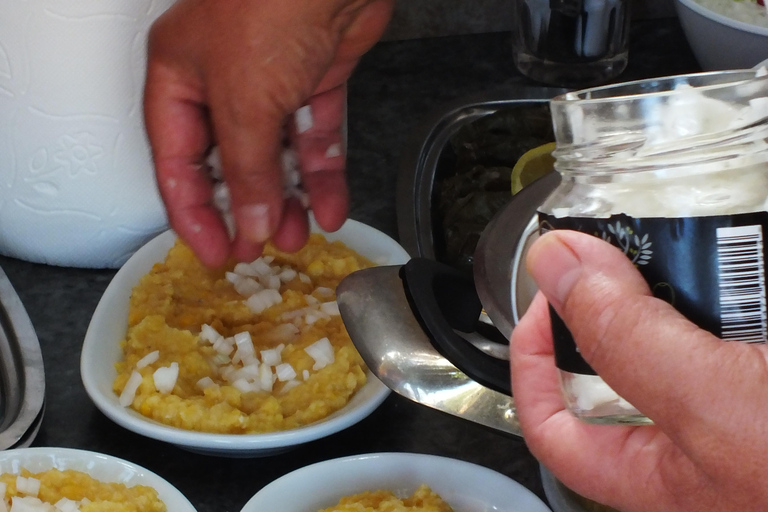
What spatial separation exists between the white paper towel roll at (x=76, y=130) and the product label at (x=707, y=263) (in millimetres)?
548

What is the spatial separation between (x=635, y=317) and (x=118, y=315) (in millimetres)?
554

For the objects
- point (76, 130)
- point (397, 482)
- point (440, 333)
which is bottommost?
point (397, 482)

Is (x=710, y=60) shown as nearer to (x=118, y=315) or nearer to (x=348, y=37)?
(x=348, y=37)

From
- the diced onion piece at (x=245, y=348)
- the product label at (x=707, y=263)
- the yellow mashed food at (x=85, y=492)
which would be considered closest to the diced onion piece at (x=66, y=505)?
the yellow mashed food at (x=85, y=492)

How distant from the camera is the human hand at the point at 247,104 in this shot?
0.66m

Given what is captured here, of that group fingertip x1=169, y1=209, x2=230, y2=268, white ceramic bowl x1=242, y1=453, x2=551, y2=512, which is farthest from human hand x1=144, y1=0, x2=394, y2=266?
white ceramic bowl x1=242, y1=453, x2=551, y2=512

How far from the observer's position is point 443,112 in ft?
3.59

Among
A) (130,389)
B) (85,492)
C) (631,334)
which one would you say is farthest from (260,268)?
(631,334)

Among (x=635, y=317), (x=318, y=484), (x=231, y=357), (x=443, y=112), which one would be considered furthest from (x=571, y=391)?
(x=443, y=112)

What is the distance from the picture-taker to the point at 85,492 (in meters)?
0.62

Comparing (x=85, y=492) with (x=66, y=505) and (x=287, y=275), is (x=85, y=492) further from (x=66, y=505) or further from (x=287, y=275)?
(x=287, y=275)

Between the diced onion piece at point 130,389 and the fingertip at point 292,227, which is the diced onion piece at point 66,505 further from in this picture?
the fingertip at point 292,227

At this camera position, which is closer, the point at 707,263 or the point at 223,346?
the point at 707,263

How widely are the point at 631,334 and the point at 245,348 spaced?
18.0 inches
